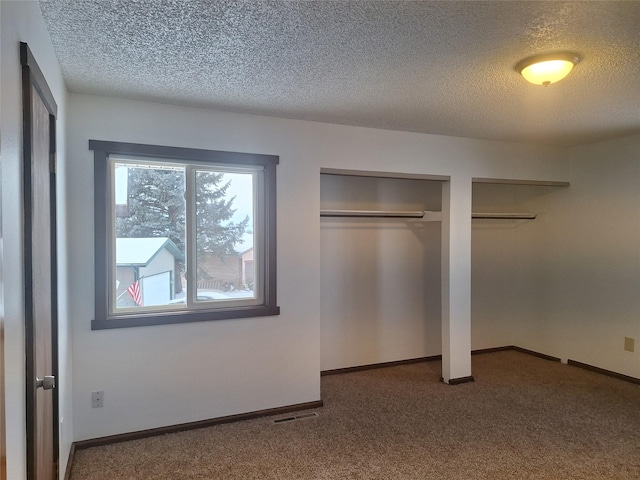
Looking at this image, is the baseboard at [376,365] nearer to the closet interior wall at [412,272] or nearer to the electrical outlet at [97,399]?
the closet interior wall at [412,272]

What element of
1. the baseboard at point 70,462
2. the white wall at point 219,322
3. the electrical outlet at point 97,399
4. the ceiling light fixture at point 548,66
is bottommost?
the baseboard at point 70,462

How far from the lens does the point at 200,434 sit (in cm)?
303

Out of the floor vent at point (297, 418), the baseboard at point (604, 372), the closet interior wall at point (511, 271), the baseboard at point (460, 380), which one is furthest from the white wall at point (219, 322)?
the baseboard at point (604, 372)

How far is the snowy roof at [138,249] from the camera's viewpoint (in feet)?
9.85

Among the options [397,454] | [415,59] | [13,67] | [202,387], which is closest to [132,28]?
[13,67]

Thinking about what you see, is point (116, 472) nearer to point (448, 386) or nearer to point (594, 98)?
point (448, 386)

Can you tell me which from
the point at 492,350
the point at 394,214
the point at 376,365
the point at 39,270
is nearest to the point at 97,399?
the point at 39,270

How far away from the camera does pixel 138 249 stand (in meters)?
3.04

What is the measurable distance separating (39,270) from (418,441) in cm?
256

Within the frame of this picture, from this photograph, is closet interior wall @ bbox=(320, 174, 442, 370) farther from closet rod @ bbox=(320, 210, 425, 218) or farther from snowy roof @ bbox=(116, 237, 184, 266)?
snowy roof @ bbox=(116, 237, 184, 266)

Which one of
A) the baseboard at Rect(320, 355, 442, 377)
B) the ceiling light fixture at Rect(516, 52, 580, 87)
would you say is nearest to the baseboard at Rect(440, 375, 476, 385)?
the baseboard at Rect(320, 355, 442, 377)

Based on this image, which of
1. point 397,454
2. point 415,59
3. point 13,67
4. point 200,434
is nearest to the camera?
point 13,67

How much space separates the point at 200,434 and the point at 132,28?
8.59ft

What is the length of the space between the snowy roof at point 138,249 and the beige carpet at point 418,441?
1.26m
